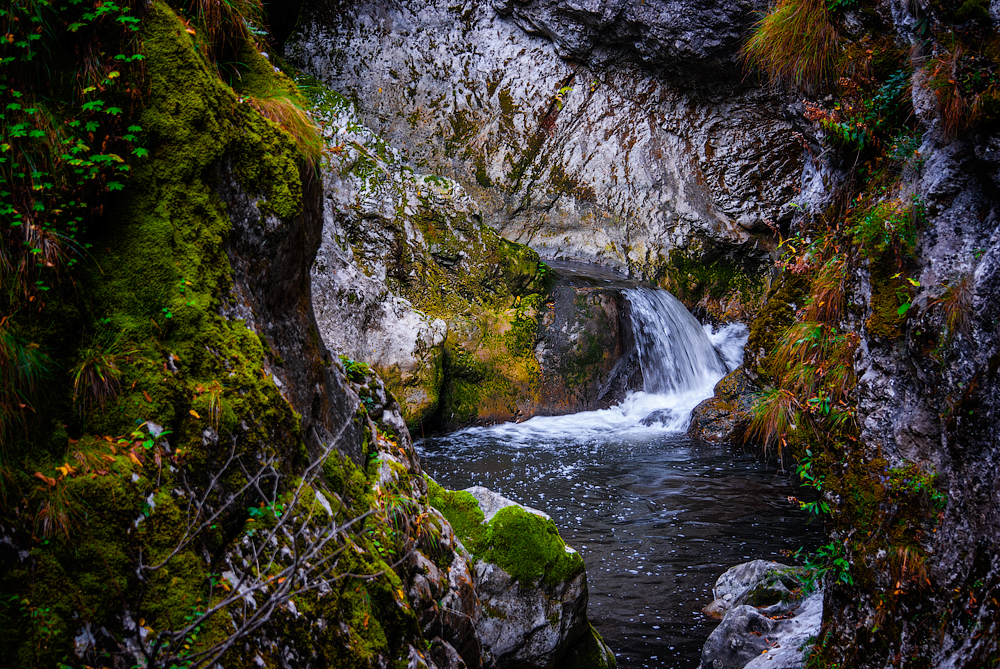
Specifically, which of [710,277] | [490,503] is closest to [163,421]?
[490,503]

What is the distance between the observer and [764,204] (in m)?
14.7

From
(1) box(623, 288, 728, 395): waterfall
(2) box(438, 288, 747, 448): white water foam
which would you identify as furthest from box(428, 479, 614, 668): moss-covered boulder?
(1) box(623, 288, 728, 395): waterfall

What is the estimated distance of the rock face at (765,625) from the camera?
440 centimetres

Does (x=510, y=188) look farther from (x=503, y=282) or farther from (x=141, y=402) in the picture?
(x=141, y=402)

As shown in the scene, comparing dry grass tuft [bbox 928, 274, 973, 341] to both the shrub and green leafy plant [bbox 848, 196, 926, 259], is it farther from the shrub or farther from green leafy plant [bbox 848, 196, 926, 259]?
the shrub

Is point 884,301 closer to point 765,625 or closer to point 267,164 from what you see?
point 765,625

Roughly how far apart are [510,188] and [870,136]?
1205cm

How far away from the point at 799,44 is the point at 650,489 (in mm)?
5426

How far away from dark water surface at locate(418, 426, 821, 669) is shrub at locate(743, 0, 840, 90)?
14.7ft

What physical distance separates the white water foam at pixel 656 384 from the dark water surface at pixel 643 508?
0.26 feet

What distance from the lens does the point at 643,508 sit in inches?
295

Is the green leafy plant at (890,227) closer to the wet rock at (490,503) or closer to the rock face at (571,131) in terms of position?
the wet rock at (490,503)

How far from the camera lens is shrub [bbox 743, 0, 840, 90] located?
14.9 feet

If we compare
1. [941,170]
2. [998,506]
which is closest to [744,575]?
[998,506]
